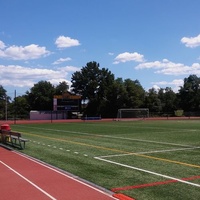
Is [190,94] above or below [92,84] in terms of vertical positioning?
below

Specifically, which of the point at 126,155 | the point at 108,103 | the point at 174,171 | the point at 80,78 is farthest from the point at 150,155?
the point at 80,78

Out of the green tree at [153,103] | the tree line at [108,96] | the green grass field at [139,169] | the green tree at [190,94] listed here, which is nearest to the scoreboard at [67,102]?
the tree line at [108,96]

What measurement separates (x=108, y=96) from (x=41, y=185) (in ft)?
290

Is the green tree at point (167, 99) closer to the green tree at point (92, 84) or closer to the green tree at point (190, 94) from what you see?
the green tree at point (190, 94)

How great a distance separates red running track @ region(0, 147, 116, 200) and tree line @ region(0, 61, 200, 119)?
8156 cm

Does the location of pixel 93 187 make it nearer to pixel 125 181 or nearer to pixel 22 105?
pixel 125 181

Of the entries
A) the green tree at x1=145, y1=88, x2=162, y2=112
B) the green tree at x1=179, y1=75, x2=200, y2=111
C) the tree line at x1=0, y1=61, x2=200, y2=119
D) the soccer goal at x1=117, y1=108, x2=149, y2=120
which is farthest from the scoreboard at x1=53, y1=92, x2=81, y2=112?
the green tree at x1=179, y1=75, x2=200, y2=111

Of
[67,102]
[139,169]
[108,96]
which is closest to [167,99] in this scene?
[108,96]

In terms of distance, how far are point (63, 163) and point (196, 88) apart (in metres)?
98.6

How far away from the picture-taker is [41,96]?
109 meters

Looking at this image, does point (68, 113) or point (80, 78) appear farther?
point (80, 78)

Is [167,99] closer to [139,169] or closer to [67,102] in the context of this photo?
[67,102]

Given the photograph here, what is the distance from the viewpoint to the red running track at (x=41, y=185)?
7.87 meters

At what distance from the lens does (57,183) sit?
9203mm
